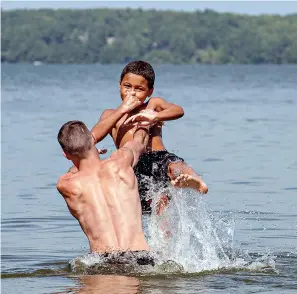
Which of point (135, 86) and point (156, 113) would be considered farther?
point (135, 86)

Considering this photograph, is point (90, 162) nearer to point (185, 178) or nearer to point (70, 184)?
point (70, 184)

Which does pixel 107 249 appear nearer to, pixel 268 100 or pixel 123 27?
pixel 268 100

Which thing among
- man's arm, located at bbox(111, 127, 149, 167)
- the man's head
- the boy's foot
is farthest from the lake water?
the man's head

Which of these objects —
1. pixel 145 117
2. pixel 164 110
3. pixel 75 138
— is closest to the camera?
pixel 75 138

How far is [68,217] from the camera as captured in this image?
13820 millimetres

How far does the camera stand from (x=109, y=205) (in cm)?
878

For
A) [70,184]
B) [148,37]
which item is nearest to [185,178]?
[70,184]

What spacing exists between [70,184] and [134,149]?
70 cm

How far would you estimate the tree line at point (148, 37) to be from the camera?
144500 millimetres

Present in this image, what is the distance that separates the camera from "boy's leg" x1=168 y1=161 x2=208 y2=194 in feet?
31.1

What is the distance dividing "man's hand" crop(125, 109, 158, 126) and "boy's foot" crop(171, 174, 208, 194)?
536 mm

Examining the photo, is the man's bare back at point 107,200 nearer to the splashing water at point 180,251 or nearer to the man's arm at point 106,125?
the splashing water at point 180,251

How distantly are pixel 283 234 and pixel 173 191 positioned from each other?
2.53 metres

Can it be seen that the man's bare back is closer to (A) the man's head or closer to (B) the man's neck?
(B) the man's neck
